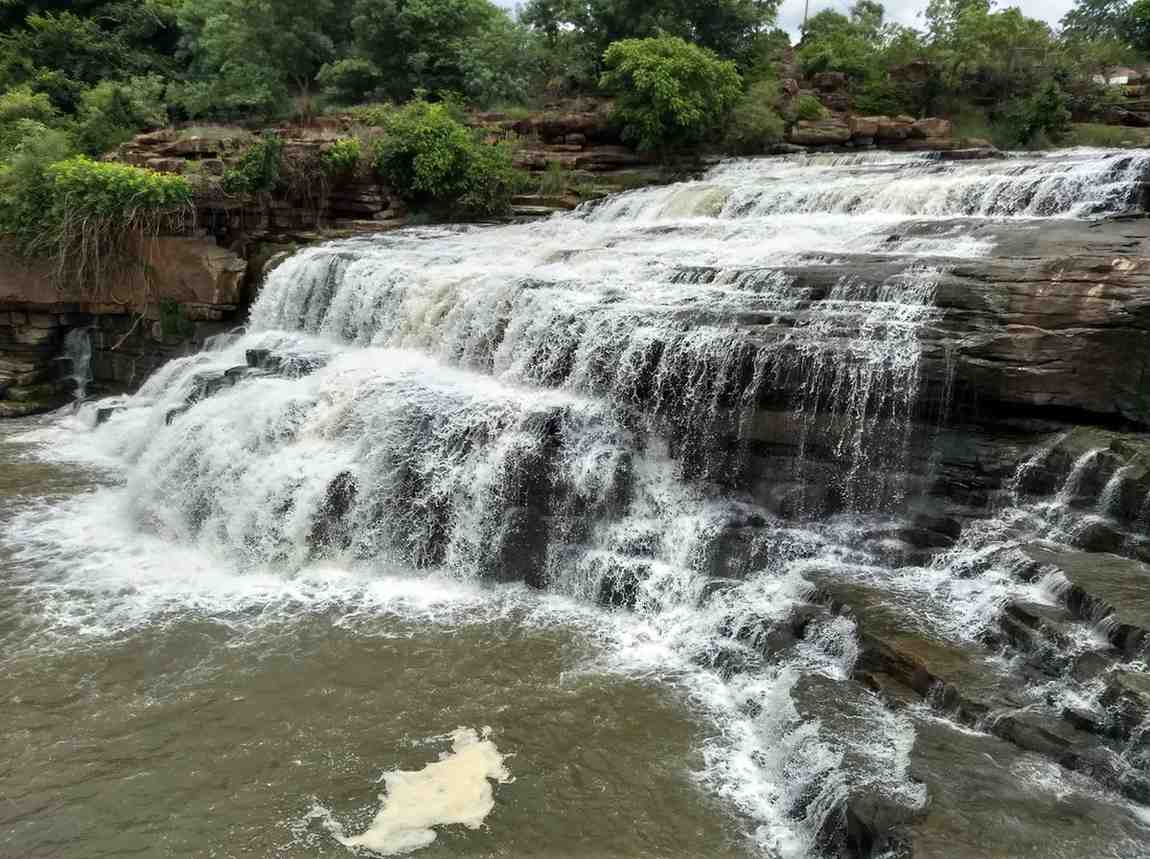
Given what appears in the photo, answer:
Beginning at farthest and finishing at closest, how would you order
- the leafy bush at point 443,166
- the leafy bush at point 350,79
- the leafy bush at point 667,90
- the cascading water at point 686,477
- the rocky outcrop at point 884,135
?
the leafy bush at point 350,79 < the leafy bush at point 667,90 < the rocky outcrop at point 884,135 < the leafy bush at point 443,166 < the cascading water at point 686,477

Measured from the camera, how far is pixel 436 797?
5723 millimetres

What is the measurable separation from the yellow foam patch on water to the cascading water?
1.55 metres

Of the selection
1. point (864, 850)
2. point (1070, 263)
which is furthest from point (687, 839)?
point (1070, 263)

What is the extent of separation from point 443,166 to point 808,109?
32.2 feet

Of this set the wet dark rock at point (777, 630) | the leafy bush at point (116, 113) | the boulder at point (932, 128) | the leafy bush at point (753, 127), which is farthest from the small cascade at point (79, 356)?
the boulder at point (932, 128)

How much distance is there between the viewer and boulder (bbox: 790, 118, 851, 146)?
19.8 metres

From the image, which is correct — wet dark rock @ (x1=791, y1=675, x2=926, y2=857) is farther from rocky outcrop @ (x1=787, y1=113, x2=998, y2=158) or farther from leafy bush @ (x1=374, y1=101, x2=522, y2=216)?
rocky outcrop @ (x1=787, y1=113, x2=998, y2=158)

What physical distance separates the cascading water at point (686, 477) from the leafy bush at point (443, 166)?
5.78 m

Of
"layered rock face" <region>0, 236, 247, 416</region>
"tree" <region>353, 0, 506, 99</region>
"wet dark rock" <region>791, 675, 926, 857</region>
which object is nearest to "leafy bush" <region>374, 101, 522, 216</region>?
"layered rock face" <region>0, 236, 247, 416</region>

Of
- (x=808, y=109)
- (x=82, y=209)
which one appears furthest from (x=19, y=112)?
(x=808, y=109)

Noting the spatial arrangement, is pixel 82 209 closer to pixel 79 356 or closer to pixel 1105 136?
pixel 79 356

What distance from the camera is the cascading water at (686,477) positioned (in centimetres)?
622

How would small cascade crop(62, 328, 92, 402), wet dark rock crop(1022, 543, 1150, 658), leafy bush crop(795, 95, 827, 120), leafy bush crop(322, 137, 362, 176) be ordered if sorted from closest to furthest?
wet dark rock crop(1022, 543, 1150, 658), small cascade crop(62, 328, 92, 402), leafy bush crop(322, 137, 362, 176), leafy bush crop(795, 95, 827, 120)

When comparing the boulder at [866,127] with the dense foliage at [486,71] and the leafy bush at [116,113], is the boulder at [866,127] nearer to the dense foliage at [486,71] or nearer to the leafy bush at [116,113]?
the dense foliage at [486,71]
